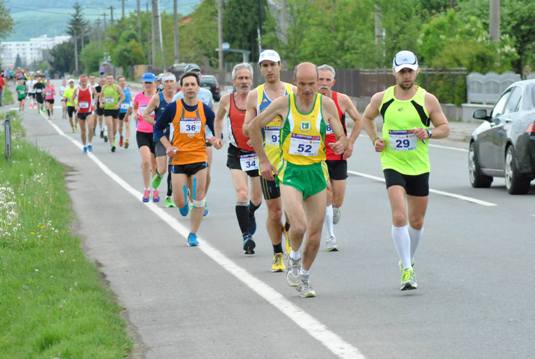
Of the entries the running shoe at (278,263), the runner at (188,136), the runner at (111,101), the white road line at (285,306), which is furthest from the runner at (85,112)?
the running shoe at (278,263)

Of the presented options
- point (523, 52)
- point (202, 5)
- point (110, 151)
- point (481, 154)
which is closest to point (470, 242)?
point (481, 154)

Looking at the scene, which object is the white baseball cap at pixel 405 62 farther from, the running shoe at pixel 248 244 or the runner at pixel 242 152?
the running shoe at pixel 248 244

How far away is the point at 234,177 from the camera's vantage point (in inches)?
524

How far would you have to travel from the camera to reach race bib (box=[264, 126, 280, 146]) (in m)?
11.1

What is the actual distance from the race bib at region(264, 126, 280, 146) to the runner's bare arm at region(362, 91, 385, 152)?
694 millimetres

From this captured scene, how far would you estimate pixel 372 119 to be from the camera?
11180 mm

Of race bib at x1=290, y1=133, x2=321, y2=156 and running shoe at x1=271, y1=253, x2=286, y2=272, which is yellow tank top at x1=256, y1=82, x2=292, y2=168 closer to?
race bib at x1=290, y1=133, x2=321, y2=156

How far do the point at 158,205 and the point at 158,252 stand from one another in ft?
17.6

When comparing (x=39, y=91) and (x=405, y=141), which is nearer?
(x=405, y=141)

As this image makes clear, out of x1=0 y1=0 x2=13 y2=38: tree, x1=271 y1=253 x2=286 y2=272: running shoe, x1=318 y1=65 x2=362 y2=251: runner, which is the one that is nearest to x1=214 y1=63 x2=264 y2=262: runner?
x1=318 y1=65 x2=362 y2=251: runner

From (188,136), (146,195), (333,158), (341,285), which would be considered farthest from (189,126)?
(146,195)

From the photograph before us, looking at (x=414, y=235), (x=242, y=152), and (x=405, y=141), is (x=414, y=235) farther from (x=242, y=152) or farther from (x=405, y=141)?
(x=242, y=152)

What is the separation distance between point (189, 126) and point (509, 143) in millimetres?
5763

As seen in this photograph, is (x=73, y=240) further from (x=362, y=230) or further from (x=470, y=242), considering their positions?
(x=470, y=242)
